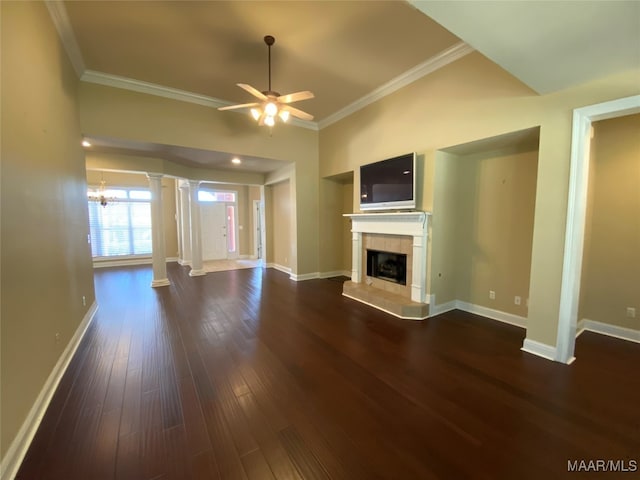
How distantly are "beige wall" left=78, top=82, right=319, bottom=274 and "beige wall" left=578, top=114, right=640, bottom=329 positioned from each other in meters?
4.46

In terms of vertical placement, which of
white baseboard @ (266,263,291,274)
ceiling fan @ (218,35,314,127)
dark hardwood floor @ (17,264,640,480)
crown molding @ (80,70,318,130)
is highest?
crown molding @ (80,70,318,130)

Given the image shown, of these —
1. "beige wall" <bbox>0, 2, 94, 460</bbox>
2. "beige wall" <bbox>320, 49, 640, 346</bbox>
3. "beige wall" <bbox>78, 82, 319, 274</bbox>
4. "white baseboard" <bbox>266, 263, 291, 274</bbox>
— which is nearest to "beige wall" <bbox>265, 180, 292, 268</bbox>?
"white baseboard" <bbox>266, 263, 291, 274</bbox>

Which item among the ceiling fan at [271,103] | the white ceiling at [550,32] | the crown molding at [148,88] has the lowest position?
the white ceiling at [550,32]

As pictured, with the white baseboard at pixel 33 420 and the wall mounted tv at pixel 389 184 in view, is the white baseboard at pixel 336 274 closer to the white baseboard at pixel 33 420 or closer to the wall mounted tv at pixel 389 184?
the wall mounted tv at pixel 389 184

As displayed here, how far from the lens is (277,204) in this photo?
7285mm

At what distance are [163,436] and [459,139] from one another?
4.07 metres

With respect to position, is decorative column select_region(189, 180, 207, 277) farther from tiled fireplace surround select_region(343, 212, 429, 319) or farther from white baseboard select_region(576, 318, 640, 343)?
white baseboard select_region(576, 318, 640, 343)

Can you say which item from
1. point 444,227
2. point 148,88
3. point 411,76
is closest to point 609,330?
point 444,227

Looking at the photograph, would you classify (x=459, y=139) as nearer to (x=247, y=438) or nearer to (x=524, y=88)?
(x=524, y=88)

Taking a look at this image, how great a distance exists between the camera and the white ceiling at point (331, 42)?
5.11 feet

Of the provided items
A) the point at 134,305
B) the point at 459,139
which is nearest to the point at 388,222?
the point at 459,139

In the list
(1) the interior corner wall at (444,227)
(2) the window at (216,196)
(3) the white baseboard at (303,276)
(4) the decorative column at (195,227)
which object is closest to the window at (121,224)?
(2) the window at (216,196)

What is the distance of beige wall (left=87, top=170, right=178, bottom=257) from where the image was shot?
25.6 ft

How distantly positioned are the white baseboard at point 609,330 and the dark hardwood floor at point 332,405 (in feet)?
0.55
